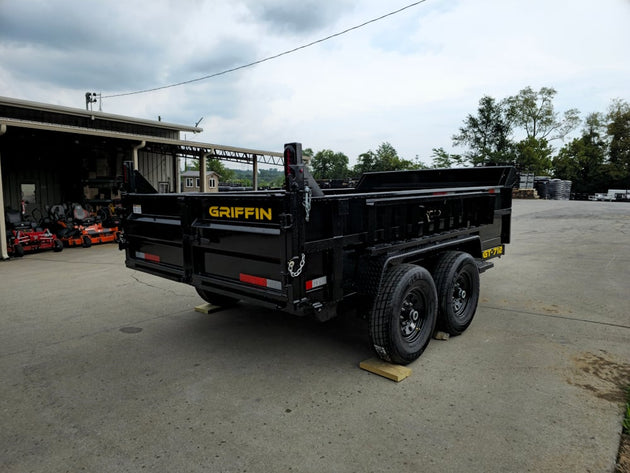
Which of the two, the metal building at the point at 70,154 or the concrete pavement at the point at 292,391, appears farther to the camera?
the metal building at the point at 70,154

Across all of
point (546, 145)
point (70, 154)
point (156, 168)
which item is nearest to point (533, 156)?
point (546, 145)

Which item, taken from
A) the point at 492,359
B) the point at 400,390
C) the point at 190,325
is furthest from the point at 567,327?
the point at 190,325

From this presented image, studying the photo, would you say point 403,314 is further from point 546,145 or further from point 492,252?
point 546,145

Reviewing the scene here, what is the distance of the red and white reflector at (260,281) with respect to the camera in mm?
3053

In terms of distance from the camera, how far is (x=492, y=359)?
386 cm

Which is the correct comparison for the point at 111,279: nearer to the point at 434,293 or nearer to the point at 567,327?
the point at 434,293

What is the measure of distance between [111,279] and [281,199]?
18.4ft

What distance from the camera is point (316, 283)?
3141mm

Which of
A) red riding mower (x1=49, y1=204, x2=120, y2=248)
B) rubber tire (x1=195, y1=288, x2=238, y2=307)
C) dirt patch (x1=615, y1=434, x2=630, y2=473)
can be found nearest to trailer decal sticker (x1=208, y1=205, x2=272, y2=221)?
rubber tire (x1=195, y1=288, x2=238, y2=307)

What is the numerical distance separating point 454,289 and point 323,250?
6.64 ft

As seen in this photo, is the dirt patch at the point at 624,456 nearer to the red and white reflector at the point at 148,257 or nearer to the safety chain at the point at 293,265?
the safety chain at the point at 293,265

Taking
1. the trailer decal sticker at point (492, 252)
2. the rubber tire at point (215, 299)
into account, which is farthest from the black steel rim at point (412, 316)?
the rubber tire at point (215, 299)

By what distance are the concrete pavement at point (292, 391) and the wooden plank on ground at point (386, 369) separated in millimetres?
65

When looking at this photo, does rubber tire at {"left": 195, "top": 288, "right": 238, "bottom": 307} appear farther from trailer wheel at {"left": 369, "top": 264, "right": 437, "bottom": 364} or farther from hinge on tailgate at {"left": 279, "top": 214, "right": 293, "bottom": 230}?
hinge on tailgate at {"left": 279, "top": 214, "right": 293, "bottom": 230}
